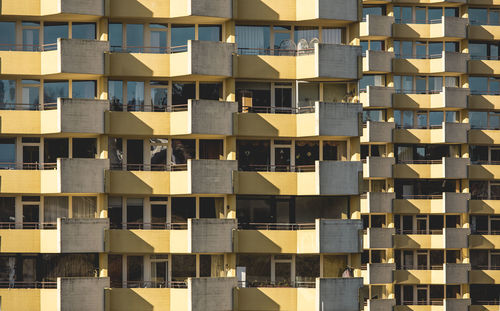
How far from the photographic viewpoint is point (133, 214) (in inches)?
1615

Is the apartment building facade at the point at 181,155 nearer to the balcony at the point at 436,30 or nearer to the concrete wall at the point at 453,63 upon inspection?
the balcony at the point at 436,30

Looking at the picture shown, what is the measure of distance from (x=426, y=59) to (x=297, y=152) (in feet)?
91.9

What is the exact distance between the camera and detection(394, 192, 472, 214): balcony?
66000 millimetres

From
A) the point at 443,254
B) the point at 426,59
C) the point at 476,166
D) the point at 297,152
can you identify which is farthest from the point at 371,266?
the point at 297,152

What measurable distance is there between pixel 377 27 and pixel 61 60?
31214 mm

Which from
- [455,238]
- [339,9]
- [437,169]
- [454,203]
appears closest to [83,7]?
[339,9]

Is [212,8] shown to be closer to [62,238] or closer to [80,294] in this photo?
[62,238]

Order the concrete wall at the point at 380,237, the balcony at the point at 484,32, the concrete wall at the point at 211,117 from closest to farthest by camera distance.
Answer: the concrete wall at the point at 211,117 < the concrete wall at the point at 380,237 < the balcony at the point at 484,32

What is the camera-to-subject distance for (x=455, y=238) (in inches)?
2591

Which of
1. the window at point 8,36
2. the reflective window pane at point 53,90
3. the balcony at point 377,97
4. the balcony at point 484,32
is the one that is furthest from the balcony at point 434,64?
the window at point 8,36

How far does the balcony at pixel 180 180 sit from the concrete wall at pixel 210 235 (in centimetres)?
122

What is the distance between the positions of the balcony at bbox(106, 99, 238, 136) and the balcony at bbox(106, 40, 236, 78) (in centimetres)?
136

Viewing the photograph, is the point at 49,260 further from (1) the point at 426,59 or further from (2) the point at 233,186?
(1) the point at 426,59

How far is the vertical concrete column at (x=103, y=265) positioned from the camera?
40000mm
